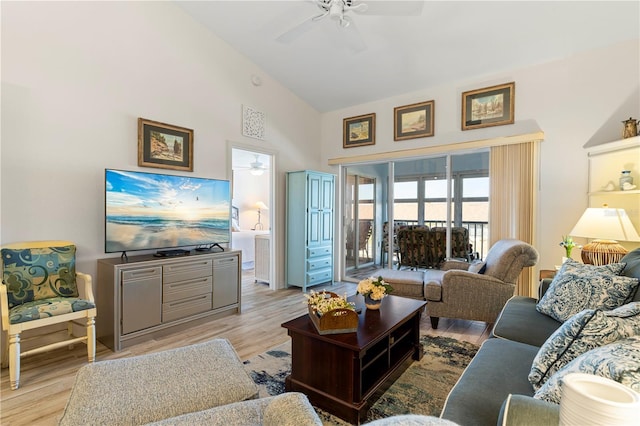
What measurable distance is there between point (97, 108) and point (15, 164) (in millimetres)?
836

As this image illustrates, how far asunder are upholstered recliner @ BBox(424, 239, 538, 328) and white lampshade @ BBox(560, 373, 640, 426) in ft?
7.93

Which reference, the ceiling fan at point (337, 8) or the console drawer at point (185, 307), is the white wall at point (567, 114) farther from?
the console drawer at point (185, 307)

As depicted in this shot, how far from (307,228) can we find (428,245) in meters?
1.85

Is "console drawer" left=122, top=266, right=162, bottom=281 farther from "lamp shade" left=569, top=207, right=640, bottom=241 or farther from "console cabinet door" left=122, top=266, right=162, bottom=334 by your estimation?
"lamp shade" left=569, top=207, right=640, bottom=241

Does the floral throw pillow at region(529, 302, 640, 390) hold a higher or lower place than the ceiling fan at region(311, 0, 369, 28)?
lower

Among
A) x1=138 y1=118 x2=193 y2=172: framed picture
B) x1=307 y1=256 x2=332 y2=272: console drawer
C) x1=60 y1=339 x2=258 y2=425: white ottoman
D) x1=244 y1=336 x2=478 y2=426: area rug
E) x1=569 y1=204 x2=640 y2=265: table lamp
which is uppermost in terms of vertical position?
x1=138 y1=118 x2=193 y2=172: framed picture

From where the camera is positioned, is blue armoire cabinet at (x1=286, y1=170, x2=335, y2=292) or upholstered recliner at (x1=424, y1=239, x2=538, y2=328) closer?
upholstered recliner at (x1=424, y1=239, x2=538, y2=328)

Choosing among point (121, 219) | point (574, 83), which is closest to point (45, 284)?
point (121, 219)

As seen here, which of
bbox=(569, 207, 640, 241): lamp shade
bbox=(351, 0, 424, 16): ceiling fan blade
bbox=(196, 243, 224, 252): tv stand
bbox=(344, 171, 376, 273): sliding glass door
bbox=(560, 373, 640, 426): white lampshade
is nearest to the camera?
bbox=(560, 373, 640, 426): white lampshade

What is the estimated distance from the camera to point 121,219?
2883 mm

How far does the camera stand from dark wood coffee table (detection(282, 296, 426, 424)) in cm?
177

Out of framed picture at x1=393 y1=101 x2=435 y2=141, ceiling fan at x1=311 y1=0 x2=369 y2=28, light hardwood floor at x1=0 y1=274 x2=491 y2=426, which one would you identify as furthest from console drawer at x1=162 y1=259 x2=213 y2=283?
framed picture at x1=393 y1=101 x2=435 y2=141

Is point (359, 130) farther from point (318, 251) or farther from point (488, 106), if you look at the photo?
point (318, 251)

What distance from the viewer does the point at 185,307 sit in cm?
316
